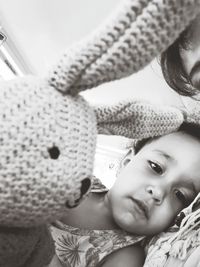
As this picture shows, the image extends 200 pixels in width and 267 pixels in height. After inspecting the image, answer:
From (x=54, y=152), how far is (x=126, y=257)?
353 mm

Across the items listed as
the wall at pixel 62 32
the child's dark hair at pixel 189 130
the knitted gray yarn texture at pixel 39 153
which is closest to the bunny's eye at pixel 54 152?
the knitted gray yarn texture at pixel 39 153

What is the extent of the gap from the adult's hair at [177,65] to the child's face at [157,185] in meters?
0.12

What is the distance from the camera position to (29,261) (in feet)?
1.35

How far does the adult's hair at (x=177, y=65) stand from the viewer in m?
0.58

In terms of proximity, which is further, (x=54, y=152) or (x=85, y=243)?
(x=85, y=243)

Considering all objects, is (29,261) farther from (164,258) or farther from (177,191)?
(177,191)

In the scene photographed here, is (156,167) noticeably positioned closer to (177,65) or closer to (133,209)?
(133,209)

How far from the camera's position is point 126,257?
0.62m

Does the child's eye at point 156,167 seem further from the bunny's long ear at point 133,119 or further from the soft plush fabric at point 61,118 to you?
the soft plush fabric at point 61,118

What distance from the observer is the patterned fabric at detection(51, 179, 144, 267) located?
0.61 m

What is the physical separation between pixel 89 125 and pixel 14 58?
3.91 feet

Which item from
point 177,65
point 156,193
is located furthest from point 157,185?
point 177,65

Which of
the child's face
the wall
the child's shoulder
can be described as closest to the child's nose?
the child's face

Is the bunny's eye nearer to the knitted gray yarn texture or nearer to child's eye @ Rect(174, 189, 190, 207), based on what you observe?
the knitted gray yarn texture
